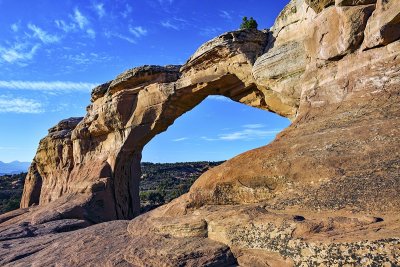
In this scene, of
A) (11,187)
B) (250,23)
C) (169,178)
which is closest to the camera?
(250,23)

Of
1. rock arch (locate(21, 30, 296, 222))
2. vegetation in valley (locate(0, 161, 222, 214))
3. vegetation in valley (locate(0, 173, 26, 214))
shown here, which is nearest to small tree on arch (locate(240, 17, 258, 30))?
rock arch (locate(21, 30, 296, 222))

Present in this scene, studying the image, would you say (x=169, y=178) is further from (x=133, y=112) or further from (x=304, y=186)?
(x=304, y=186)

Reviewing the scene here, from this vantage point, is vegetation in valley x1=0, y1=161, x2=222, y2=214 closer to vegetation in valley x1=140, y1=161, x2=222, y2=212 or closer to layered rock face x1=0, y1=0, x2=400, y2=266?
vegetation in valley x1=140, y1=161, x2=222, y2=212

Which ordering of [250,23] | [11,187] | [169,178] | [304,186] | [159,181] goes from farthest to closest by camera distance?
[169,178] < [159,181] < [11,187] < [250,23] < [304,186]

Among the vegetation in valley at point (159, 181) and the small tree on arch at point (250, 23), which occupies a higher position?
the small tree on arch at point (250, 23)

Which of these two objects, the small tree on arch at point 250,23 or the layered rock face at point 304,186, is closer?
the layered rock face at point 304,186

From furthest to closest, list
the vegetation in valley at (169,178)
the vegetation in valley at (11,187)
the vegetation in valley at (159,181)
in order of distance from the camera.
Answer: the vegetation in valley at (169,178), the vegetation in valley at (159,181), the vegetation in valley at (11,187)

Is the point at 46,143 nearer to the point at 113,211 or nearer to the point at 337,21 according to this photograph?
the point at 113,211

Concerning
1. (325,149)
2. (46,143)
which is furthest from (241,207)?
(46,143)

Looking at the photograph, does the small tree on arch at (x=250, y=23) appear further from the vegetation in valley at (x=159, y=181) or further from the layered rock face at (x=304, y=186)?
the vegetation in valley at (x=159, y=181)

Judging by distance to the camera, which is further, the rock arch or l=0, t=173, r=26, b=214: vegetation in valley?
l=0, t=173, r=26, b=214: vegetation in valley

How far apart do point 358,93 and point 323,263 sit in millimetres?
5256

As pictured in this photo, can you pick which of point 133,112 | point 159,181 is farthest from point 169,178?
point 133,112

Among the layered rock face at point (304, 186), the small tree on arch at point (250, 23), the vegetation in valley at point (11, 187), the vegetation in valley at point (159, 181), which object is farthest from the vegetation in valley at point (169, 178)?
the layered rock face at point (304, 186)
